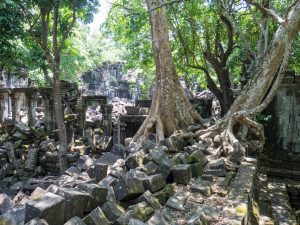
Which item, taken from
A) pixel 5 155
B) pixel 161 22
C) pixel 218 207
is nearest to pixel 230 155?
pixel 218 207

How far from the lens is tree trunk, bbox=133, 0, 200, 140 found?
300 inches

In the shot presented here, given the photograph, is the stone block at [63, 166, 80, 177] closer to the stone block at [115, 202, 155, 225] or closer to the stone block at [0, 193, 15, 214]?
the stone block at [0, 193, 15, 214]

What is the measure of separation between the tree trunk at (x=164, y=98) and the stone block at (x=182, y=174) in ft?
10.6

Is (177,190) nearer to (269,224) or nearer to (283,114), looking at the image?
(269,224)

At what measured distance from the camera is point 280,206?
16.7 feet

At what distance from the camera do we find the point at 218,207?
3332 mm

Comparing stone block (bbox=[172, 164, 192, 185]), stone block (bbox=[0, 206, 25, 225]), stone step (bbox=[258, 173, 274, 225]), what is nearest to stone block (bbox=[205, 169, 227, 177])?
stone block (bbox=[172, 164, 192, 185])

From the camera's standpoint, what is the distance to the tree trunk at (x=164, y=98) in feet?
25.0

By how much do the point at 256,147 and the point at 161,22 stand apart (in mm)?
3848

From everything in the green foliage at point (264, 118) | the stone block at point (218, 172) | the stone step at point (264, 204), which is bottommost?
the stone step at point (264, 204)

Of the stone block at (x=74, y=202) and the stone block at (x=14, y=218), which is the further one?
the stone block at (x=74, y=202)

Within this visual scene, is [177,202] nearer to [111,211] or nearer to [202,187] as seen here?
[202,187]

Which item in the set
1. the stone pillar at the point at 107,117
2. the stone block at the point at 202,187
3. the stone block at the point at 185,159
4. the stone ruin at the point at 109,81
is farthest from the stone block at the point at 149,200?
the stone ruin at the point at 109,81

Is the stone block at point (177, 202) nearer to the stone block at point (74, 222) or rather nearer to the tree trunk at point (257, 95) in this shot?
the stone block at point (74, 222)
